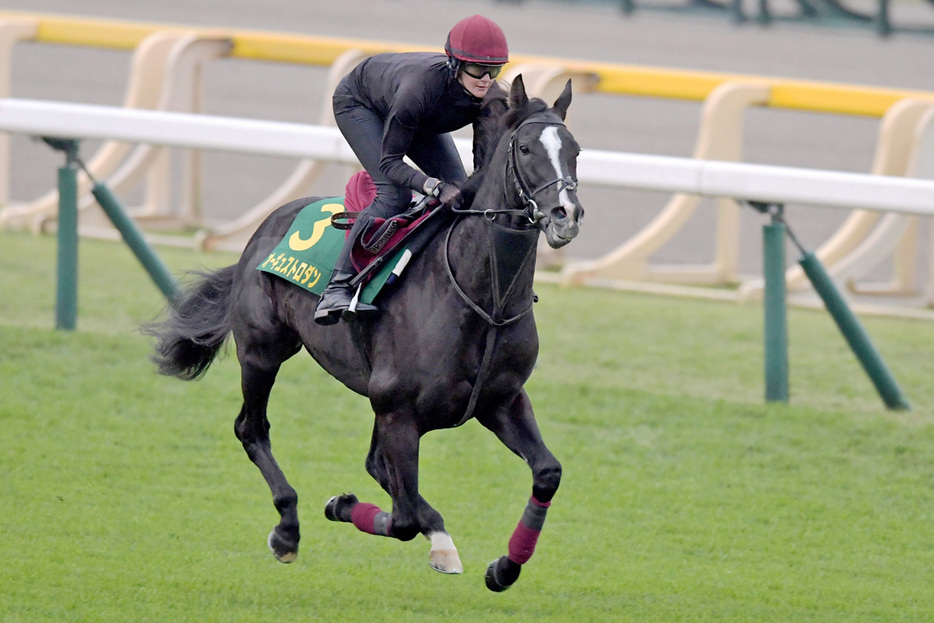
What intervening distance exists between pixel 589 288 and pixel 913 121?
8.00 feet

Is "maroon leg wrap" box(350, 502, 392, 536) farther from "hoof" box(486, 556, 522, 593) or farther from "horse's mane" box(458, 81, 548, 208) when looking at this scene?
"horse's mane" box(458, 81, 548, 208)

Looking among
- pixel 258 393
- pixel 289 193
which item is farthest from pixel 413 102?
pixel 289 193

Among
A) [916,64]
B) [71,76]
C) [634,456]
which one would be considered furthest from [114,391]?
[916,64]

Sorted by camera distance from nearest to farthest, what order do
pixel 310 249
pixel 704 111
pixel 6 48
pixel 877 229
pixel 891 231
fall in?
pixel 310 249, pixel 891 231, pixel 877 229, pixel 704 111, pixel 6 48

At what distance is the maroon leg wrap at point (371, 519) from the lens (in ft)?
15.9

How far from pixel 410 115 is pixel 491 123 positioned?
275 mm

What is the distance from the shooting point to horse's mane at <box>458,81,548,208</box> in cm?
439

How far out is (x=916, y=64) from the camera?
59.6 feet

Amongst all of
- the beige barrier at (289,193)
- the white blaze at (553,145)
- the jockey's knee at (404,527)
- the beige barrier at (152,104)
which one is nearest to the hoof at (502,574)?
the jockey's knee at (404,527)

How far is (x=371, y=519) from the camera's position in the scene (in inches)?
194

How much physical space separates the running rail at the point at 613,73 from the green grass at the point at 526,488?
1.67 meters

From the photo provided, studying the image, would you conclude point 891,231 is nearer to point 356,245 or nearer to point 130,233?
point 130,233

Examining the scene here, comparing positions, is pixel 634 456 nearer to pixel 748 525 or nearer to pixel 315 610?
pixel 748 525

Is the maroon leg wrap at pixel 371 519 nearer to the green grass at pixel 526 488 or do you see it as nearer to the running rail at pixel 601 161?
the green grass at pixel 526 488
